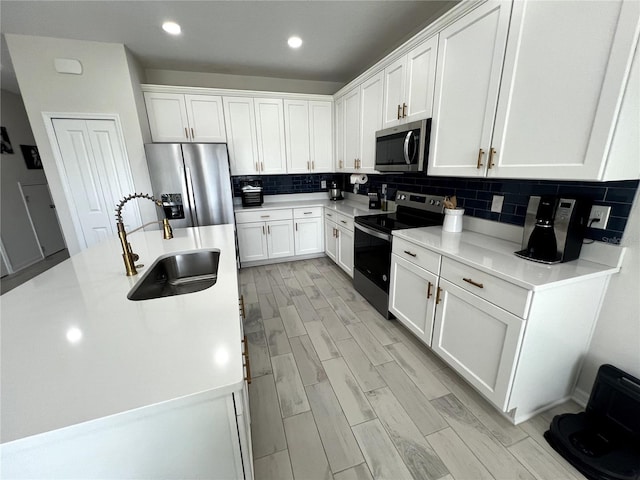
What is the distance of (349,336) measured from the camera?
220 cm

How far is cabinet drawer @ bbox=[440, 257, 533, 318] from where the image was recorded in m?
1.21

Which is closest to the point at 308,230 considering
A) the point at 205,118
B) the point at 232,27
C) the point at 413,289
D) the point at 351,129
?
the point at 351,129

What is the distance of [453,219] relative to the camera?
6.55 feet

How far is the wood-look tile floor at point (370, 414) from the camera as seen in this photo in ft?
4.12

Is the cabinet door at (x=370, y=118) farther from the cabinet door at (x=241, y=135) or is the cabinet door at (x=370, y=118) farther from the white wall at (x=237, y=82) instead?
the cabinet door at (x=241, y=135)

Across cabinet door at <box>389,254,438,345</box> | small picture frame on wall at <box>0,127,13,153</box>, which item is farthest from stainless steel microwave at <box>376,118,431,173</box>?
small picture frame on wall at <box>0,127,13,153</box>

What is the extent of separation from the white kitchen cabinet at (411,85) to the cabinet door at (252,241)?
2075 mm

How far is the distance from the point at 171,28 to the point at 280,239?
2509mm

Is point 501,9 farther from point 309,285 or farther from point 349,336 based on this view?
point 309,285

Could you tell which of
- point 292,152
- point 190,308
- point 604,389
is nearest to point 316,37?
point 292,152

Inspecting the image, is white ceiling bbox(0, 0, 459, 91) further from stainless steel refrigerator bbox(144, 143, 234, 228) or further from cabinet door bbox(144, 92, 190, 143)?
stainless steel refrigerator bbox(144, 143, 234, 228)

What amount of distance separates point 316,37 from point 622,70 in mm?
2474

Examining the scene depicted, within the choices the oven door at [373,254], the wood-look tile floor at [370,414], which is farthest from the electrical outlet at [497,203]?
the wood-look tile floor at [370,414]

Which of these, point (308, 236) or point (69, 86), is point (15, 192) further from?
point (308, 236)
